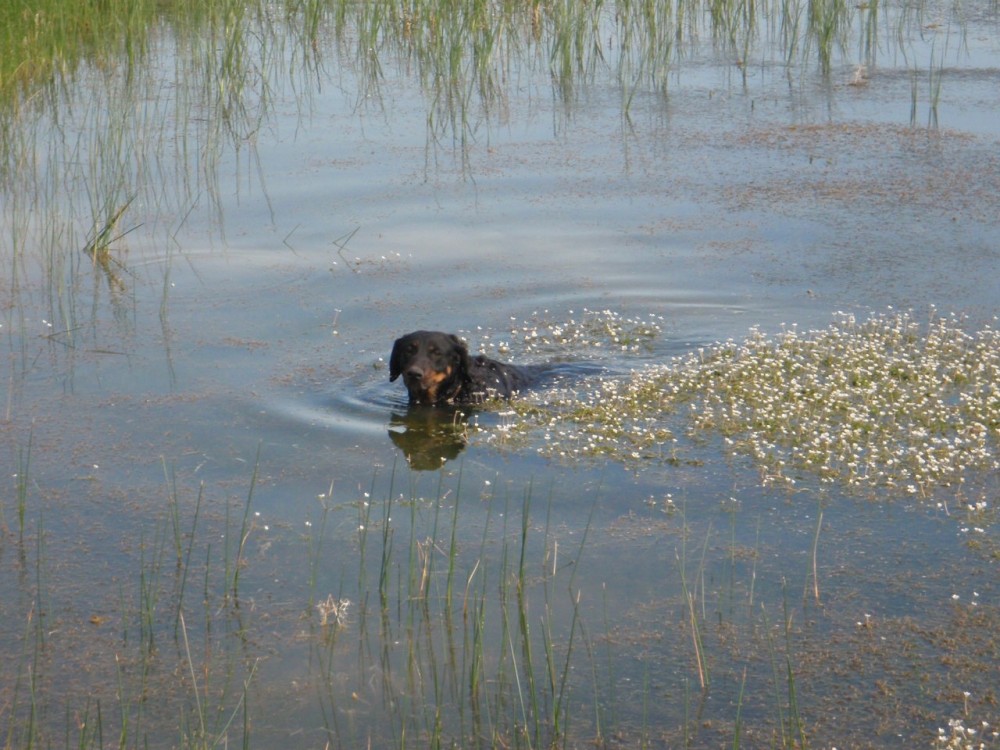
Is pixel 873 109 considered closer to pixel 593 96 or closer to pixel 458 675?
pixel 593 96

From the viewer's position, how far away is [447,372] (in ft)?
25.4

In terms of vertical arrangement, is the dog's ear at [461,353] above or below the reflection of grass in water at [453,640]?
above

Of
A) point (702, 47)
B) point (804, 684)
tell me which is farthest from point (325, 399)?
point (702, 47)

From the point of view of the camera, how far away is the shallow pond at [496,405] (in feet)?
14.7

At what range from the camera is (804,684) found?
4.39 m

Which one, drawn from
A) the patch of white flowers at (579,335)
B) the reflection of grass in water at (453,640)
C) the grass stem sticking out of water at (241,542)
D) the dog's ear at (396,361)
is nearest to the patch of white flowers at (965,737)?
the reflection of grass in water at (453,640)

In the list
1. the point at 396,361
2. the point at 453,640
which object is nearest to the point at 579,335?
the point at 396,361

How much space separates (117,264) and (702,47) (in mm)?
8114

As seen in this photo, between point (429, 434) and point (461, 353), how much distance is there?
643 millimetres

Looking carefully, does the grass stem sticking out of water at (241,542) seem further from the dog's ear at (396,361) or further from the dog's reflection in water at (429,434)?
the dog's ear at (396,361)

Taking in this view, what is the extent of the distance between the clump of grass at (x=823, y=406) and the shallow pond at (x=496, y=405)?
0.04m

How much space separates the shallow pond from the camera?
4.49 m

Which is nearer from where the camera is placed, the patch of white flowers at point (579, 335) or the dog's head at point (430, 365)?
the dog's head at point (430, 365)

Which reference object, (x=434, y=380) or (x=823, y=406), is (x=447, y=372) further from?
(x=823, y=406)
